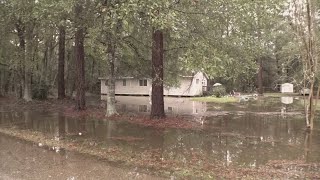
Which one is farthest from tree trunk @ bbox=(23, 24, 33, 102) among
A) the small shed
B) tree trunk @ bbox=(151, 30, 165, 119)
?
the small shed

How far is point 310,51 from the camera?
13.9 metres

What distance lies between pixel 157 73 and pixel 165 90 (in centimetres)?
2731

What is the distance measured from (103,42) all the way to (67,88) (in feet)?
78.3

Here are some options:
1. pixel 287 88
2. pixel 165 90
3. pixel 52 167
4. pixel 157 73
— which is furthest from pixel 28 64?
pixel 287 88

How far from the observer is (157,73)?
16.7 m

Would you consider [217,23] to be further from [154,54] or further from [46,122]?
[46,122]

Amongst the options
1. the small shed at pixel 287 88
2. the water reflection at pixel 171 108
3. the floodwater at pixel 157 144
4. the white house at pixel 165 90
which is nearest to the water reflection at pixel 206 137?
the floodwater at pixel 157 144

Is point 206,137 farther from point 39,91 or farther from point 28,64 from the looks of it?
point 39,91

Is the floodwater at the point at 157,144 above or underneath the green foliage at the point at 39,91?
underneath

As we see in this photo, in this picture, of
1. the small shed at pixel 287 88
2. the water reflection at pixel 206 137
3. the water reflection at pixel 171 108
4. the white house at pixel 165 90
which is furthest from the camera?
the small shed at pixel 287 88

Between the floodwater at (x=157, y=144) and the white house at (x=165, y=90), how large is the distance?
2487 centimetres

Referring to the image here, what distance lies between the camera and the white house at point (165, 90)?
4368 cm

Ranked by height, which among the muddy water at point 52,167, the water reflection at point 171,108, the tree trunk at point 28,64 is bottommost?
the muddy water at point 52,167

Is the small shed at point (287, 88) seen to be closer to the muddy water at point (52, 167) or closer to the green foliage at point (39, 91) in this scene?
the green foliage at point (39, 91)
